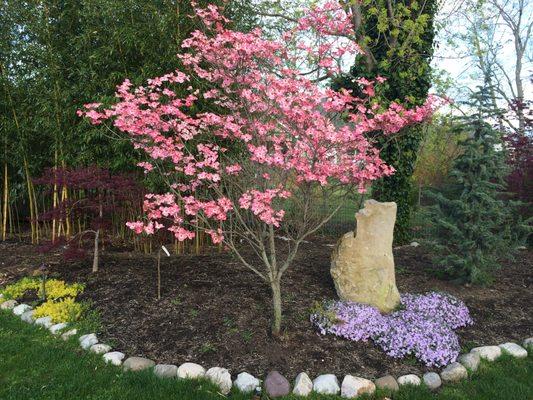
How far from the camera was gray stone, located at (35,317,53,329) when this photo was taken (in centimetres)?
355

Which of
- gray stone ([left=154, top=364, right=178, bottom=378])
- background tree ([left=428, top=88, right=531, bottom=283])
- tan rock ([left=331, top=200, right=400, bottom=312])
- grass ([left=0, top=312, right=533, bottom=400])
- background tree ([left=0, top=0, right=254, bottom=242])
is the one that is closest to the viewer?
grass ([left=0, top=312, right=533, bottom=400])

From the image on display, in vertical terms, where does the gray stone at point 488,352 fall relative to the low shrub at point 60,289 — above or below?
below

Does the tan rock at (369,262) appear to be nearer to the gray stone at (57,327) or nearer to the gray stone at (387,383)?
the gray stone at (387,383)

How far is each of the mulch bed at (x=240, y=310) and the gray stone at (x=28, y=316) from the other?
1.65 ft

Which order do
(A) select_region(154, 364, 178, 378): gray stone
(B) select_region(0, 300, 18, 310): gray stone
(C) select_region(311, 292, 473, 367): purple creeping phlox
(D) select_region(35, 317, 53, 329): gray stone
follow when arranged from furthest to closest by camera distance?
(B) select_region(0, 300, 18, 310): gray stone → (D) select_region(35, 317, 53, 329): gray stone → (C) select_region(311, 292, 473, 367): purple creeping phlox → (A) select_region(154, 364, 178, 378): gray stone

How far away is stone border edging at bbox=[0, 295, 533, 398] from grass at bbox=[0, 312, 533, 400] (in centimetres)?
6

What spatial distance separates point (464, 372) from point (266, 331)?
1.50 metres

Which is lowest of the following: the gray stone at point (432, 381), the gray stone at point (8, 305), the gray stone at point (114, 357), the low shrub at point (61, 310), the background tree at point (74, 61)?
the gray stone at point (432, 381)

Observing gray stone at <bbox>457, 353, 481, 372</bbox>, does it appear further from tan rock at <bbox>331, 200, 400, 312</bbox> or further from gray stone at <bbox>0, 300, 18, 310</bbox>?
gray stone at <bbox>0, 300, 18, 310</bbox>

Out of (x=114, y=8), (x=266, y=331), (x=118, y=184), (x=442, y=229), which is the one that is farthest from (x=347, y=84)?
(x=266, y=331)

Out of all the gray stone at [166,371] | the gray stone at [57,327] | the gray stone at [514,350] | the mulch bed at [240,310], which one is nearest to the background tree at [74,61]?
the mulch bed at [240,310]

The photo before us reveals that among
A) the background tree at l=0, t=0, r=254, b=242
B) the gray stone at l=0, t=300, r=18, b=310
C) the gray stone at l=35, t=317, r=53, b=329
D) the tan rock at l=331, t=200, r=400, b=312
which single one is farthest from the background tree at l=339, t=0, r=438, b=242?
the gray stone at l=0, t=300, r=18, b=310

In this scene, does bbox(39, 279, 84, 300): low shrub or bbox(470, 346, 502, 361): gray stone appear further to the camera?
bbox(39, 279, 84, 300): low shrub

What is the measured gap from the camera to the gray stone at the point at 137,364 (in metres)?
2.84
